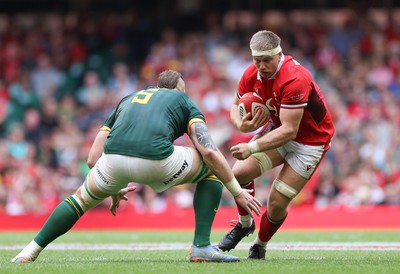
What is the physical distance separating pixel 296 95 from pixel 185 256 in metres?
2.08

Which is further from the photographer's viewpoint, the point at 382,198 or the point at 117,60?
the point at 117,60

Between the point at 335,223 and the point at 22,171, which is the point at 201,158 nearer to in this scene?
the point at 335,223

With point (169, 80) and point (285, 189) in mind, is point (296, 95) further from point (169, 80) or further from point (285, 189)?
point (169, 80)

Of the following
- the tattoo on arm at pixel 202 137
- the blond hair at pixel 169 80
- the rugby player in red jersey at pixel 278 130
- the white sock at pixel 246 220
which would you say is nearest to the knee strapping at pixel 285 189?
the rugby player in red jersey at pixel 278 130

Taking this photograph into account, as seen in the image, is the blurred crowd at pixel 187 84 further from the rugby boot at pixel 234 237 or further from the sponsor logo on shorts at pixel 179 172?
the sponsor logo on shorts at pixel 179 172

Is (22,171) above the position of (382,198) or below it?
above

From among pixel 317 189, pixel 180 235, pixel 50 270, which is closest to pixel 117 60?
pixel 317 189

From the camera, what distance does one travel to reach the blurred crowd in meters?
17.4

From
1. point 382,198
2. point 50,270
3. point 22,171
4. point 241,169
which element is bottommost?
point 382,198

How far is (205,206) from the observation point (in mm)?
8250

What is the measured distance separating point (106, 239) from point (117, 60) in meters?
8.61

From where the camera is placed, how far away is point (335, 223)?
15938mm

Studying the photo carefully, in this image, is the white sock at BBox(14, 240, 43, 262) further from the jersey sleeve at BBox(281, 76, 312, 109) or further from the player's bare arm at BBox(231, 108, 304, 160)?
the jersey sleeve at BBox(281, 76, 312, 109)

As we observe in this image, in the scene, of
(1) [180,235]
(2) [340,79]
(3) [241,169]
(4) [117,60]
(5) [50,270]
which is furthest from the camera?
(4) [117,60]
